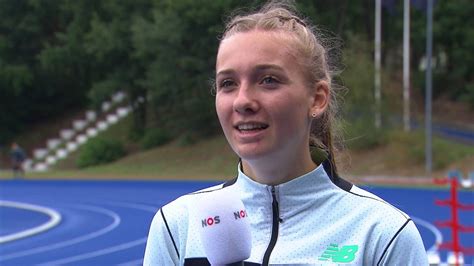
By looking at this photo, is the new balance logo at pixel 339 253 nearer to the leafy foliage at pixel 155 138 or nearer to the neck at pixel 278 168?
the neck at pixel 278 168

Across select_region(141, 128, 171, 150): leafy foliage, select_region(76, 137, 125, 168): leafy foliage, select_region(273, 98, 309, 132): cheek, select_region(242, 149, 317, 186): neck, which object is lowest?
select_region(242, 149, 317, 186): neck

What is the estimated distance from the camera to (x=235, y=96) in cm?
250

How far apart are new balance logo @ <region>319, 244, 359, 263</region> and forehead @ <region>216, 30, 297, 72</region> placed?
0.56 meters

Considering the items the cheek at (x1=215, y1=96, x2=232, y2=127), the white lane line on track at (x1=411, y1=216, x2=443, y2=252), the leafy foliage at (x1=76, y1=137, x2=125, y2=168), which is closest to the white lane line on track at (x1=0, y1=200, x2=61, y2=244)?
the white lane line on track at (x1=411, y1=216, x2=443, y2=252)

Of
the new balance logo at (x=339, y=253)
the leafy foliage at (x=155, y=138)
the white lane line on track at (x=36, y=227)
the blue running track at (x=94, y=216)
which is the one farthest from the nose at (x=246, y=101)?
the leafy foliage at (x=155, y=138)

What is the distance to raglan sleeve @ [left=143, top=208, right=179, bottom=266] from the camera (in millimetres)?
2662

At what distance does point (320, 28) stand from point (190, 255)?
0.96 metres

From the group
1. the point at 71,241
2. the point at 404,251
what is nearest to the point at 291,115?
the point at 404,251

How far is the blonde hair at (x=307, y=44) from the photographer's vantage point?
102 inches

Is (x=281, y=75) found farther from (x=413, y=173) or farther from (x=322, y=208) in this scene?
(x=413, y=173)

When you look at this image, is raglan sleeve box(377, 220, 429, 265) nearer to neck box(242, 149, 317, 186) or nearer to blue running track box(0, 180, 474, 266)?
neck box(242, 149, 317, 186)

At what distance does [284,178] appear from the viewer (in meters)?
2.63

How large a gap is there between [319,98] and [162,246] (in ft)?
2.22

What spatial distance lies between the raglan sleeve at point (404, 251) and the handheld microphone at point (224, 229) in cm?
43
